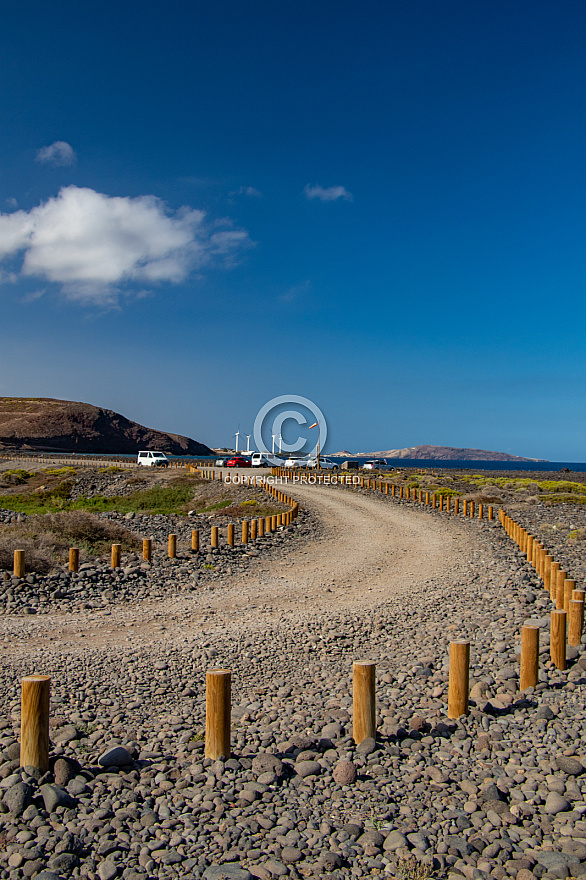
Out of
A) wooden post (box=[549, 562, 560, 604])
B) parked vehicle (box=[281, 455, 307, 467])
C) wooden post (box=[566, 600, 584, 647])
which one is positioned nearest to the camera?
wooden post (box=[566, 600, 584, 647])

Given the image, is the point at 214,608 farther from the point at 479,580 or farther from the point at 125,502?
the point at 125,502

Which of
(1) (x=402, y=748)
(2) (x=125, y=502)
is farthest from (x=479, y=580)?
(2) (x=125, y=502)

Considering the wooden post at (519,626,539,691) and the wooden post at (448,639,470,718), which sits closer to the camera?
the wooden post at (448,639,470,718)

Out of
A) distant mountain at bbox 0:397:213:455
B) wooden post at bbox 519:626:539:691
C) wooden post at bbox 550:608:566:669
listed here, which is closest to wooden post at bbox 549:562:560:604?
wooden post at bbox 550:608:566:669

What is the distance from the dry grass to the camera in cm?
1316

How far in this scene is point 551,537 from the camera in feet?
66.1

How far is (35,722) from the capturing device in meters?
4.78

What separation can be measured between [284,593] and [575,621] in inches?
232

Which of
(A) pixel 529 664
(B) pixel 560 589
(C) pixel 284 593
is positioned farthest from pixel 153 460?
(A) pixel 529 664

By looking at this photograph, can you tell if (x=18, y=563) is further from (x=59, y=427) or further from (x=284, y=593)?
(x=59, y=427)

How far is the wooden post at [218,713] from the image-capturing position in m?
5.11

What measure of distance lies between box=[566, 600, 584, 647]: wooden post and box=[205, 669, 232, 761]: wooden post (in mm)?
5686

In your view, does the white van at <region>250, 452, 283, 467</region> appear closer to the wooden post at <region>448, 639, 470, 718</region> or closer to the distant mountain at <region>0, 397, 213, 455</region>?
the wooden post at <region>448, 639, 470, 718</region>

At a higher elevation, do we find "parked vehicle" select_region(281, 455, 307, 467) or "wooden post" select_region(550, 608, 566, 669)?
"parked vehicle" select_region(281, 455, 307, 467)
